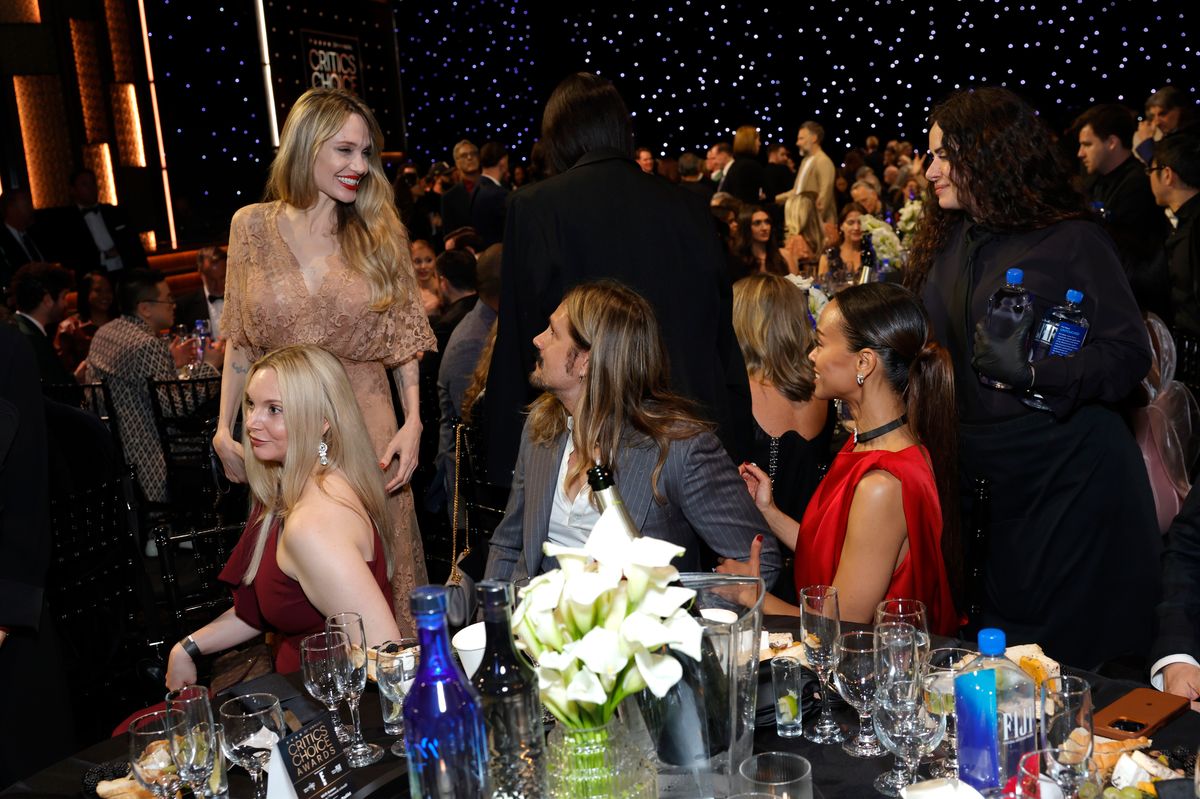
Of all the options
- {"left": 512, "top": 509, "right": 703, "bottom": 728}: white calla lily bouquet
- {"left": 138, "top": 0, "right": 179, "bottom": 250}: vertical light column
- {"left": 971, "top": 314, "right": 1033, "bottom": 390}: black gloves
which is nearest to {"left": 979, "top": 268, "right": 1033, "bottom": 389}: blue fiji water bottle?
{"left": 971, "top": 314, "right": 1033, "bottom": 390}: black gloves

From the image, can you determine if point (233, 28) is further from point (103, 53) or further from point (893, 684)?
point (893, 684)

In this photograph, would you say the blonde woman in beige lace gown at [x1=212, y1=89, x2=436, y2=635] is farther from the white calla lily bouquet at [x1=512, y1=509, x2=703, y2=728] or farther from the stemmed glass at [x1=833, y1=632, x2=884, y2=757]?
the white calla lily bouquet at [x1=512, y1=509, x2=703, y2=728]

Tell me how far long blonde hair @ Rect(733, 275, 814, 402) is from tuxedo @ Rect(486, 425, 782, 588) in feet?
3.65

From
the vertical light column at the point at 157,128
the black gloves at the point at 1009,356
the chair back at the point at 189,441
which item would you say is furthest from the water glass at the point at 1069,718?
the vertical light column at the point at 157,128

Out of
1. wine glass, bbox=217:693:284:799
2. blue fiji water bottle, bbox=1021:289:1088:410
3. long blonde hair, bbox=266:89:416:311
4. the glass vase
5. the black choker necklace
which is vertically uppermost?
long blonde hair, bbox=266:89:416:311

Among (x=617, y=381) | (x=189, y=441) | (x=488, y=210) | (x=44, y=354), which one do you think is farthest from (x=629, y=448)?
(x=488, y=210)

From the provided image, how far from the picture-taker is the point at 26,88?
A: 29.8ft

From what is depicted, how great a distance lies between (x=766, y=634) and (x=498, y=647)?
2.79ft

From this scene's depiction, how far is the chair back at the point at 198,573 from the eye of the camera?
8.63ft

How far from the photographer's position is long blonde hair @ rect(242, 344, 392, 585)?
8.14ft

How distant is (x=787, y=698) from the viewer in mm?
1706

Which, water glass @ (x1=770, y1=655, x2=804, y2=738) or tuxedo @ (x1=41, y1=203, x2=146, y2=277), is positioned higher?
tuxedo @ (x1=41, y1=203, x2=146, y2=277)

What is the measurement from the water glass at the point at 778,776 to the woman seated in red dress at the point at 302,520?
48.0 inches

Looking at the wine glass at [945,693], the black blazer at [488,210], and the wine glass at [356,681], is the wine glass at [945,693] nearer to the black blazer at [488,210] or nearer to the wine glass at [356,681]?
the wine glass at [356,681]
